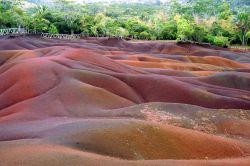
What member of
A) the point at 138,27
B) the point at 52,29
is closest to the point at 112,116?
the point at 52,29

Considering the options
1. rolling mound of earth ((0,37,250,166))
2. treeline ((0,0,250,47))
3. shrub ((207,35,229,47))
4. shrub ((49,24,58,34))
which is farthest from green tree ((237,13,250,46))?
rolling mound of earth ((0,37,250,166))

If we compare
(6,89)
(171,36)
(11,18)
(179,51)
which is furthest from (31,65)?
(171,36)

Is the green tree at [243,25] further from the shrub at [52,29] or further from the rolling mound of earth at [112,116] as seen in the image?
the rolling mound of earth at [112,116]

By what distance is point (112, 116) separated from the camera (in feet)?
64.0

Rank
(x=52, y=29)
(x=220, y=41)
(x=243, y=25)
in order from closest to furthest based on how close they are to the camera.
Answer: (x=220, y=41) < (x=243, y=25) < (x=52, y=29)

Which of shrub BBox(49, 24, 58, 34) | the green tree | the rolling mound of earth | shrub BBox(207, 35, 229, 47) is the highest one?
the green tree

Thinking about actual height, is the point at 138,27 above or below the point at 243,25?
below

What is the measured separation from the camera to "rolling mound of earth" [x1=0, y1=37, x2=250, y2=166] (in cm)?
1245

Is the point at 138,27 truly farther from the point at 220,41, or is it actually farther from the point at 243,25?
the point at 243,25

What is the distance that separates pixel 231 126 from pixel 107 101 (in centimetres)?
754

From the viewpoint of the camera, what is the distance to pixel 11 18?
8588 cm

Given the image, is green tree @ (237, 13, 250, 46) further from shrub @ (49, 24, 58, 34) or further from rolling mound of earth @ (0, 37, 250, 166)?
rolling mound of earth @ (0, 37, 250, 166)

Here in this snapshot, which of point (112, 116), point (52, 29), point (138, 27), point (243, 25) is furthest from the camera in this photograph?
point (138, 27)

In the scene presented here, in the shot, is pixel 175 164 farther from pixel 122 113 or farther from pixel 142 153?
pixel 122 113
